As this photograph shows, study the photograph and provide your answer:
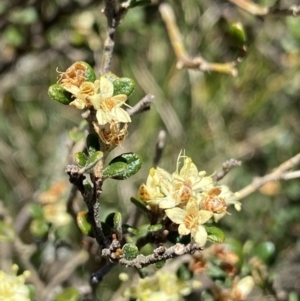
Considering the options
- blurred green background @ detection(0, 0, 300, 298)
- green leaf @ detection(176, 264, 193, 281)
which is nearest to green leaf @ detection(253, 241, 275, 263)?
green leaf @ detection(176, 264, 193, 281)

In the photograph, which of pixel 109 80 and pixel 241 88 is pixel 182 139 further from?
pixel 109 80

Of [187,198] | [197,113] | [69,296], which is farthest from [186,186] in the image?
[197,113]

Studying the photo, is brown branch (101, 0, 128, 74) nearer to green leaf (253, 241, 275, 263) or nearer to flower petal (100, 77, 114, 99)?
flower petal (100, 77, 114, 99)

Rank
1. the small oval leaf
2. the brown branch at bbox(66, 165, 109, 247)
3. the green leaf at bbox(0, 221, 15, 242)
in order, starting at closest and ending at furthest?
1. the brown branch at bbox(66, 165, 109, 247)
2. the small oval leaf
3. the green leaf at bbox(0, 221, 15, 242)

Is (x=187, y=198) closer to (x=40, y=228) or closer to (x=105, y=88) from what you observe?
(x=105, y=88)

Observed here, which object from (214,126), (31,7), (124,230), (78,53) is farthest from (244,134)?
(124,230)

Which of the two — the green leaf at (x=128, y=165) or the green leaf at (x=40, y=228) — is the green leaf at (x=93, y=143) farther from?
the green leaf at (x=40, y=228)
